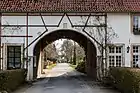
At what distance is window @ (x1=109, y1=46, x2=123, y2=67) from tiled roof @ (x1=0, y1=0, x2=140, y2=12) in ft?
10.9

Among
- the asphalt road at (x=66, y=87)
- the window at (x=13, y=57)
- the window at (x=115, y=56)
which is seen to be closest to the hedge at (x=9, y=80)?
the asphalt road at (x=66, y=87)

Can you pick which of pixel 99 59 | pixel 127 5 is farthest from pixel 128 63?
pixel 127 5

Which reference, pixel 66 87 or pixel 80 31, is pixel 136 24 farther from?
pixel 66 87

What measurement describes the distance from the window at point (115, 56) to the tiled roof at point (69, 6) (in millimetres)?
3313

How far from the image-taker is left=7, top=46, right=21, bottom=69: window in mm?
29766

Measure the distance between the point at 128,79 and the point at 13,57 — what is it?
14672 millimetres

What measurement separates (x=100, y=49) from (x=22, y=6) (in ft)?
24.5

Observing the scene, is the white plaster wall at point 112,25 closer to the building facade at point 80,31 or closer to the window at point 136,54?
the building facade at point 80,31

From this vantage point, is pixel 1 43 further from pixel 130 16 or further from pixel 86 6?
pixel 130 16

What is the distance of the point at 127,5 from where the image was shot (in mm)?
29609

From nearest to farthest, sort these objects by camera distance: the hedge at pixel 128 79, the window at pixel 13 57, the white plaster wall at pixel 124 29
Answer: the hedge at pixel 128 79
the white plaster wall at pixel 124 29
the window at pixel 13 57

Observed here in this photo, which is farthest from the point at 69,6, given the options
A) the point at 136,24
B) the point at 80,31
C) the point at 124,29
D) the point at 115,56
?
the point at 136,24

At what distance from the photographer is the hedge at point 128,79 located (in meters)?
16.0

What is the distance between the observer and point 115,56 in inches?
1160
